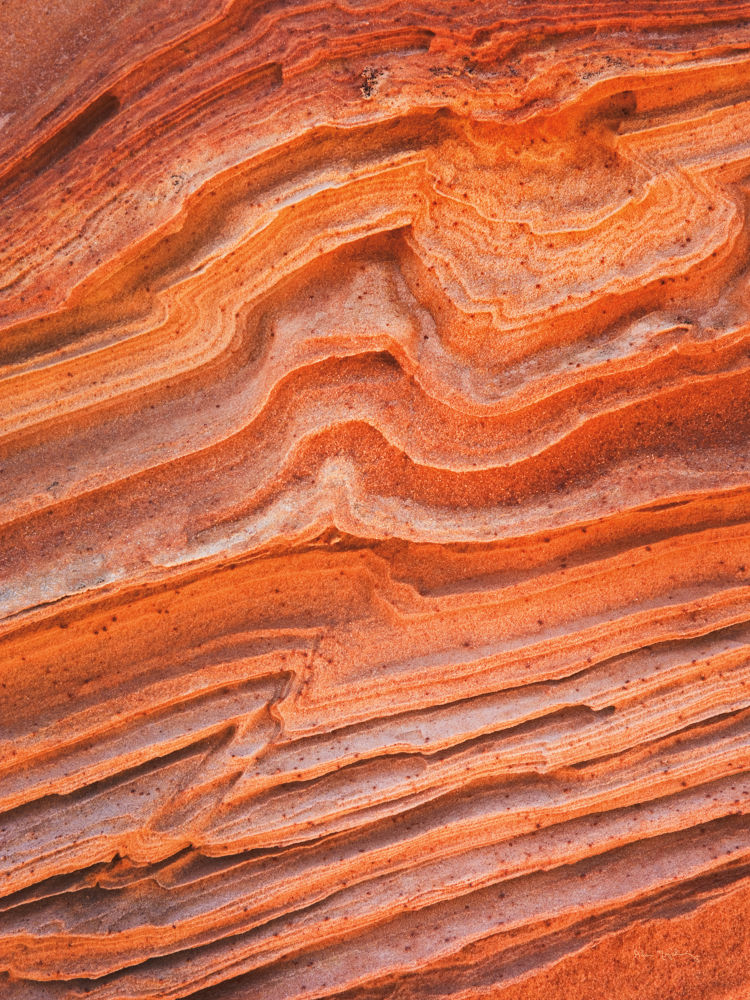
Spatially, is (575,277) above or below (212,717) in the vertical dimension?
above

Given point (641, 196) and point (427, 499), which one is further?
point (427, 499)

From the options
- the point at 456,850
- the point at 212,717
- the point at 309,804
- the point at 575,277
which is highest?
the point at 575,277

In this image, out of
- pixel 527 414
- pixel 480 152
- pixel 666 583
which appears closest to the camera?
pixel 480 152

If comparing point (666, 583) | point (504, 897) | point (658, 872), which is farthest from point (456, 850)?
point (666, 583)

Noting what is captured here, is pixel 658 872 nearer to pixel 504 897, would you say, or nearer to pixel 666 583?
pixel 504 897

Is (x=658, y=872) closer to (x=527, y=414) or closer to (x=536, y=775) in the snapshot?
(x=536, y=775)

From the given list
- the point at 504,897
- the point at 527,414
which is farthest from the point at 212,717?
the point at 527,414

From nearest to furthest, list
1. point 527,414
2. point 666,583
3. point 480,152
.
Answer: point 480,152, point 527,414, point 666,583
